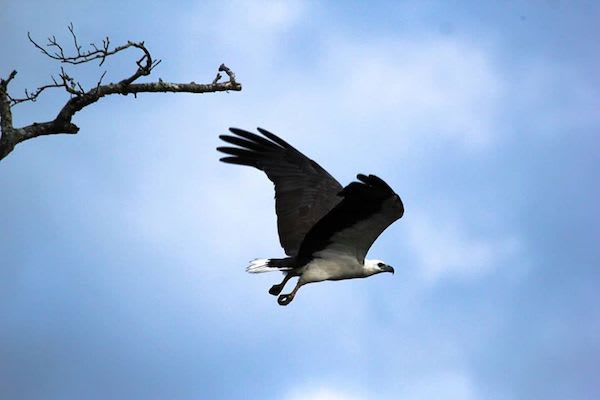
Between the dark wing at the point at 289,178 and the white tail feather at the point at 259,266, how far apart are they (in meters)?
0.68

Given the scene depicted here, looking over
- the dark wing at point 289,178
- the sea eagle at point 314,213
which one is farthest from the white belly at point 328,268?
the dark wing at point 289,178

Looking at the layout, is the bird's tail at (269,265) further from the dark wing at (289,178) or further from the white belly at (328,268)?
the dark wing at (289,178)

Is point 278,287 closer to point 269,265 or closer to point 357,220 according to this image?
point 269,265

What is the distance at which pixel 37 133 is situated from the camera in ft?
30.5

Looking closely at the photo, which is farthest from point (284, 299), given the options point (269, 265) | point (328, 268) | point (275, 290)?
point (328, 268)

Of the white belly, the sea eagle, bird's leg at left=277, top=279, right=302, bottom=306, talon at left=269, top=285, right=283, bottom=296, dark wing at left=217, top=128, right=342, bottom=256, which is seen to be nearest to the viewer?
the sea eagle

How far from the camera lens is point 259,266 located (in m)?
11.0

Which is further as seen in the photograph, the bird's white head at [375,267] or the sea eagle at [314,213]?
the bird's white head at [375,267]

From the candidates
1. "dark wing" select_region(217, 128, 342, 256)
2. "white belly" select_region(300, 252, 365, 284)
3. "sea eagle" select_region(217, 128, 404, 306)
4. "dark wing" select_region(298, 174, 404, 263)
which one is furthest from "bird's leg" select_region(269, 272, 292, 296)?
"dark wing" select_region(217, 128, 342, 256)

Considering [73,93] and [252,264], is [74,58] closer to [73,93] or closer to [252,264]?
[73,93]

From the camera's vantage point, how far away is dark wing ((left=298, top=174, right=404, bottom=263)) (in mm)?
9750

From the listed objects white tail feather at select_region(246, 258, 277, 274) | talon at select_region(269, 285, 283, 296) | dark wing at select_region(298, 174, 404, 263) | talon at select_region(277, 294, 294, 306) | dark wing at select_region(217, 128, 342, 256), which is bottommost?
talon at select_region(277, 294, 294, 306)

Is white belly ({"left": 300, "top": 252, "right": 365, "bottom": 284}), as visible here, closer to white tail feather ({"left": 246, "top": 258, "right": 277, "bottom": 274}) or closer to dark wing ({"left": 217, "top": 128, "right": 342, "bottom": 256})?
white tail feather ({"left": 246, "top": 258, "right": 277, "bottom": 274})

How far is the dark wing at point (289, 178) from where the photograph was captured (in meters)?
12.0
